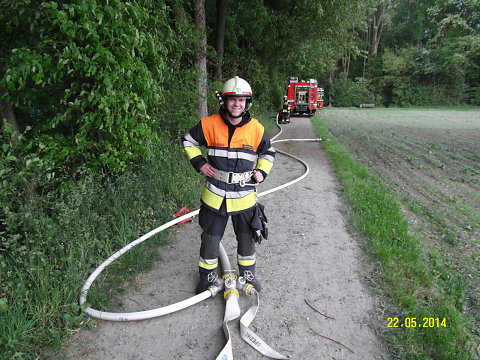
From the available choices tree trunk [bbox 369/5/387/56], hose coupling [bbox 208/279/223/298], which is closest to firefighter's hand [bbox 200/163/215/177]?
hose coupling [bbox 208/279/223/298]

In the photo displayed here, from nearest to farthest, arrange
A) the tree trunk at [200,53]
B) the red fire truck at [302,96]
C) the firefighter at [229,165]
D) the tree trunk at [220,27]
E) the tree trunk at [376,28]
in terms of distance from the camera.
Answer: the firefighter at [229,165]
the tree trunk at [200,53]
the tree trunk at [220,27]
the red fire truck at [302,96]
the tree trunk at [376,28]

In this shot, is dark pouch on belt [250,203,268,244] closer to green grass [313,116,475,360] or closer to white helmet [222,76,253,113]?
white helmet [222,76,253,113]

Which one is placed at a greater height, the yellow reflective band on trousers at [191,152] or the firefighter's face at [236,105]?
the firefighter's face at [236,105]

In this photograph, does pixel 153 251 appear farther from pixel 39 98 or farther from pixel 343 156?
pixel 343 156

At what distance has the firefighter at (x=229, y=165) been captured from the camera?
2.71 meters

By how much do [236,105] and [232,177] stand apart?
2.05 feet

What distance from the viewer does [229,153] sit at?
2730 mm

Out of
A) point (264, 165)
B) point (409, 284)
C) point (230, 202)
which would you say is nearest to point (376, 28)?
point (409, 284)

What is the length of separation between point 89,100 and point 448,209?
570cm

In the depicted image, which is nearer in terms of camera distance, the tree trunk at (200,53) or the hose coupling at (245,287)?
the hose coupling at (245,287)

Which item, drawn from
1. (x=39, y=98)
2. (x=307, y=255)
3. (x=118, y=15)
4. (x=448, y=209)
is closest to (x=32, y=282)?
(x=39, y=98)

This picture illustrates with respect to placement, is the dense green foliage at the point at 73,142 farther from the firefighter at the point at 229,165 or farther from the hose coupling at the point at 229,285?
the hose coupling at the point at 229,285

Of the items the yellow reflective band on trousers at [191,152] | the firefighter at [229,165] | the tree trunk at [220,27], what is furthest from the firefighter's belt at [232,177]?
the tree trunk at [220,27]

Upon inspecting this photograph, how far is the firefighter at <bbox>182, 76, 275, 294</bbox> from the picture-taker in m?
2.71
